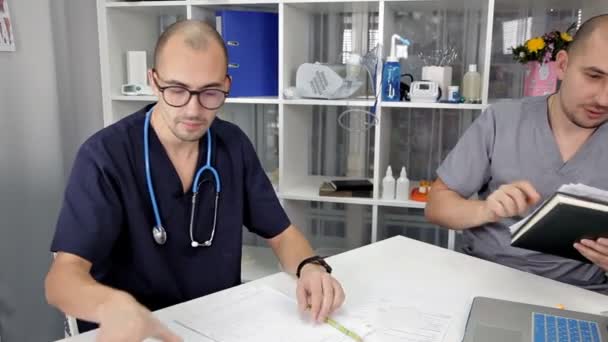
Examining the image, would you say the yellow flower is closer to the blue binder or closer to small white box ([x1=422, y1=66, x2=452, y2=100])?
small white box ([x1=422, y1=66, x2=452, y2=100])

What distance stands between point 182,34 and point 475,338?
35.4 inches

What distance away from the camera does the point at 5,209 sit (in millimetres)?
1838

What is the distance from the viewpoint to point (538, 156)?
1.52m

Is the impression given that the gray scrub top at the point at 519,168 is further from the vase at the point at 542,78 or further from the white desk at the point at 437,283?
the vase at the point at 542,78

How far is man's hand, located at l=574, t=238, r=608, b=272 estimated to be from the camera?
1.12m

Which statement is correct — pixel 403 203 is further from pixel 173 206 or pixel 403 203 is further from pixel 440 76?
pixel 173 206

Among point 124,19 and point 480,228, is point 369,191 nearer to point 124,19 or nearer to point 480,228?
point 480,228

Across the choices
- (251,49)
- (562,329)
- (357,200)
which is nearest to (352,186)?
(357,200)

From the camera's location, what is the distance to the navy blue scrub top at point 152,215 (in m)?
1.14

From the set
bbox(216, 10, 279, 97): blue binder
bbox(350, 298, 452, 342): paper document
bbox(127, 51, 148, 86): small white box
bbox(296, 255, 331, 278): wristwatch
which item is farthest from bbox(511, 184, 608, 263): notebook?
bbox(127, 51, 148, 86): small white box

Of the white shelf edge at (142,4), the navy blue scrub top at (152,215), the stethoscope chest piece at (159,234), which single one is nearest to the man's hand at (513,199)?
the navy blue scrub top at (152,215)

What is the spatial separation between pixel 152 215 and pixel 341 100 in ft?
3.46

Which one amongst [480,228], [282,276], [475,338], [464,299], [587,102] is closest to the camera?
[475,338]

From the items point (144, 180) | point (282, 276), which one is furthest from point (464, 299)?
point (144, 180)
